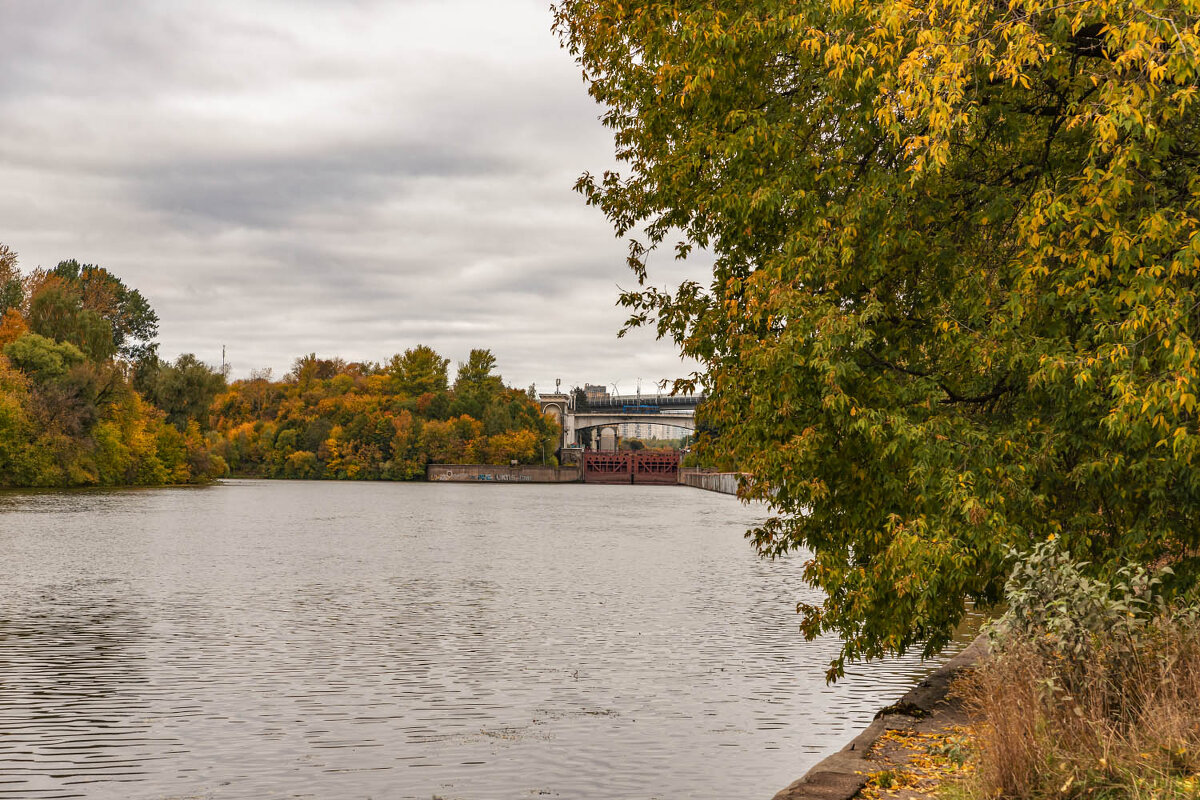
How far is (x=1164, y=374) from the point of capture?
9055 mm

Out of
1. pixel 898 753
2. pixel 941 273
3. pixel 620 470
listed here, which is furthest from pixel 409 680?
pixel 620 470

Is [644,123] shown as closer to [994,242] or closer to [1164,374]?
[994,242]

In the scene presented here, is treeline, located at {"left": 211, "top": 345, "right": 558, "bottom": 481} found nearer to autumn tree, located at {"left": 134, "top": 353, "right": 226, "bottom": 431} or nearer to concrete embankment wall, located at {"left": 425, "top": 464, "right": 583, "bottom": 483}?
concrete embankment wall, located at {"left": 425, "top": 464, "right": 583, "bottom": 483}

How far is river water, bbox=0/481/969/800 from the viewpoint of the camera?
40.2 ft

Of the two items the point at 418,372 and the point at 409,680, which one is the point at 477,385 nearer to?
the point at 418,372

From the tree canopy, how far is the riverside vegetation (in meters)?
0.04

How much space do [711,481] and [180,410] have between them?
77.1 meters

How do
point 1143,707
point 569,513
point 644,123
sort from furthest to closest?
point 569,513 → point 644,123 → point 1143,707

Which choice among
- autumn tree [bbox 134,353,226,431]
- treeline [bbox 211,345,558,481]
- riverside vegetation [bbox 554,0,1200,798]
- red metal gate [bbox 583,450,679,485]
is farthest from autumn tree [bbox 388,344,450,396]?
riverside vegetation [bbox 554,0,1200,798]

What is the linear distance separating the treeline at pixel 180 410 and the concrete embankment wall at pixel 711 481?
88.7ft

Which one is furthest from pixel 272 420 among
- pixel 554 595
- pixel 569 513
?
pixel 554 595

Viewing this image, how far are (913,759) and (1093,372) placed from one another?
13.1 feet

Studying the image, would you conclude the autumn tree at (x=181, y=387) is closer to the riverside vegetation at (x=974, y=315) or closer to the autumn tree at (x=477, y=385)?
the autumn tree at (x=477, y=385)

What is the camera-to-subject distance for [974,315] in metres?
11.3
